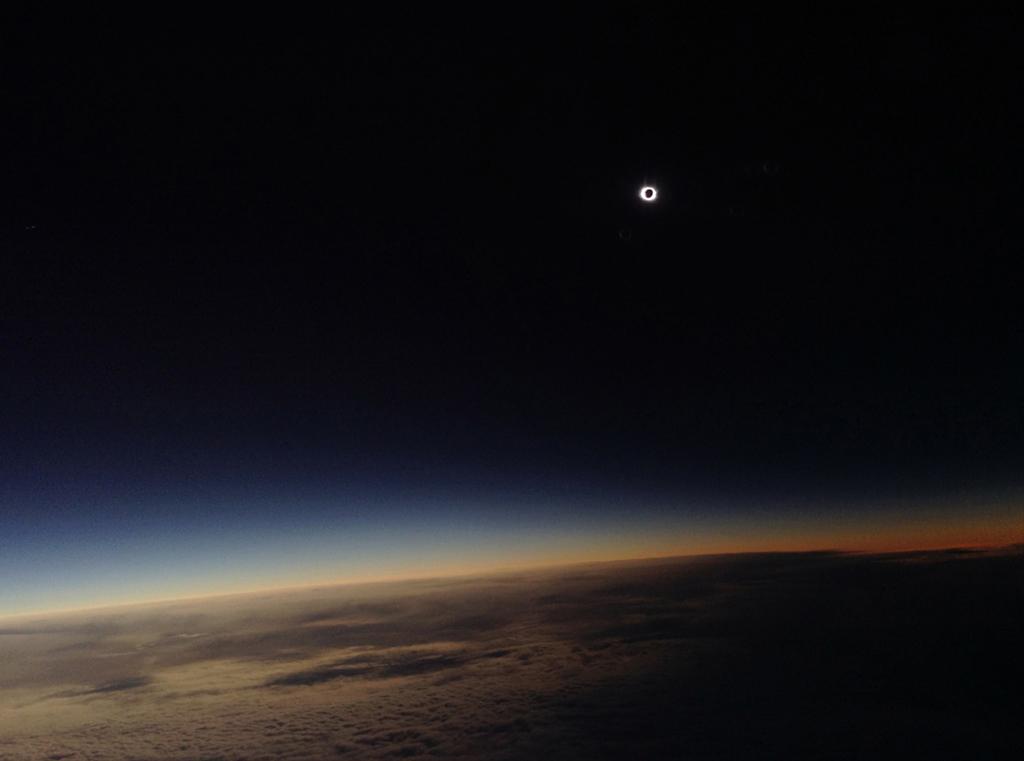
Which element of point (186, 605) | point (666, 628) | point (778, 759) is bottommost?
point (186, 605)

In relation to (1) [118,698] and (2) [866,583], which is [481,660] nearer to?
(1) [118,698]

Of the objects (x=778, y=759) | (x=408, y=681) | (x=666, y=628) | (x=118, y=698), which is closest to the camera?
(x=778, y=759)

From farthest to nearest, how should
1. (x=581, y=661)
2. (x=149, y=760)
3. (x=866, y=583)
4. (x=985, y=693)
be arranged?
1. (x=866, y=583)
2. (x=581, y=661)
3. (x=149, y=760)
4. (x=985, y=693)

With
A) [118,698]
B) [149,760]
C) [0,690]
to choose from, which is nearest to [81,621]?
Answer: [0,690]

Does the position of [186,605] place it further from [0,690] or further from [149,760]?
[149,760]

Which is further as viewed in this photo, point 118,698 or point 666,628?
point 666,628

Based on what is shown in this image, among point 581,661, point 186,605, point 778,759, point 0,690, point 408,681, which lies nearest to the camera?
point 778,759

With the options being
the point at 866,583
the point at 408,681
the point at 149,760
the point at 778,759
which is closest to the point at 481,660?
the point at 408,681

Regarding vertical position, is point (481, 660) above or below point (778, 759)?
below

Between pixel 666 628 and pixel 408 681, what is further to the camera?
pixel 666 628
